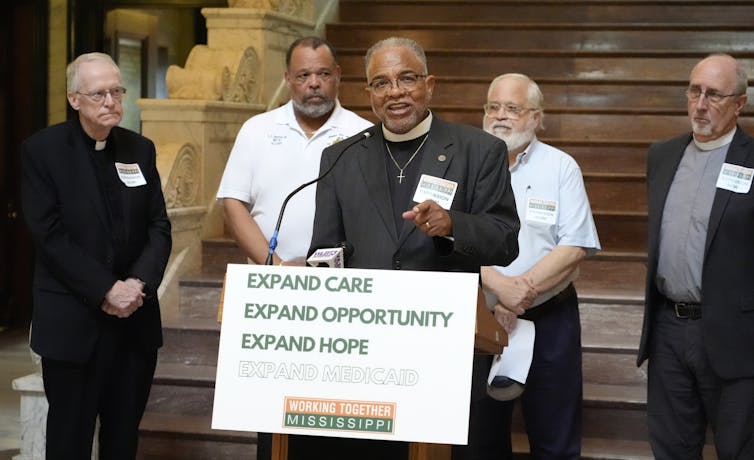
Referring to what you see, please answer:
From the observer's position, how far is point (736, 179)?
3.68 metres

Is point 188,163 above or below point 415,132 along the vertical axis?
below

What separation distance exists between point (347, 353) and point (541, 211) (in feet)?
5.37

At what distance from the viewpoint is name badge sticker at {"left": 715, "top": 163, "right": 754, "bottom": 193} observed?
3.67 meters

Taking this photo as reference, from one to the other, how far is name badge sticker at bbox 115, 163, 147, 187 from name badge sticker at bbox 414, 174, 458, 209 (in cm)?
131

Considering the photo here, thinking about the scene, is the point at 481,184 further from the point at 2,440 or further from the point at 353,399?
the point at 2,440

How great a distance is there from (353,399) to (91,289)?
152 cm

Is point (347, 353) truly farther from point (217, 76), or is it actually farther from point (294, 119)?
point (217, 76)

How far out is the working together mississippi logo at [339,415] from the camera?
2535 millimetres

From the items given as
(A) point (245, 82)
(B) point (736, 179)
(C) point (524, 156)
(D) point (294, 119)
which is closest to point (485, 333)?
(B) point (736, 179)

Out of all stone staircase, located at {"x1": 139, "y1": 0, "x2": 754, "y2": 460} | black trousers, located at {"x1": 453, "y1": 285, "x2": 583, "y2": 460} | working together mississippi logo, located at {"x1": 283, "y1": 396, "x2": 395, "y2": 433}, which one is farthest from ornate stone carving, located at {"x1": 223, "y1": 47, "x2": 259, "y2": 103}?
working together mississippi logo, located at {"x1": 283, "y1": 396, "x2": 395, "y2": 433}

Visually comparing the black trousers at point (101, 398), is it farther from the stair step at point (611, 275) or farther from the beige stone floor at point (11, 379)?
the stair step at point (611, 275)

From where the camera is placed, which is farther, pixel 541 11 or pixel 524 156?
pixel 541 11

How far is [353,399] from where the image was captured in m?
2.55

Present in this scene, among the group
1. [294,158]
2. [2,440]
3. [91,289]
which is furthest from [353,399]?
[2,440]
